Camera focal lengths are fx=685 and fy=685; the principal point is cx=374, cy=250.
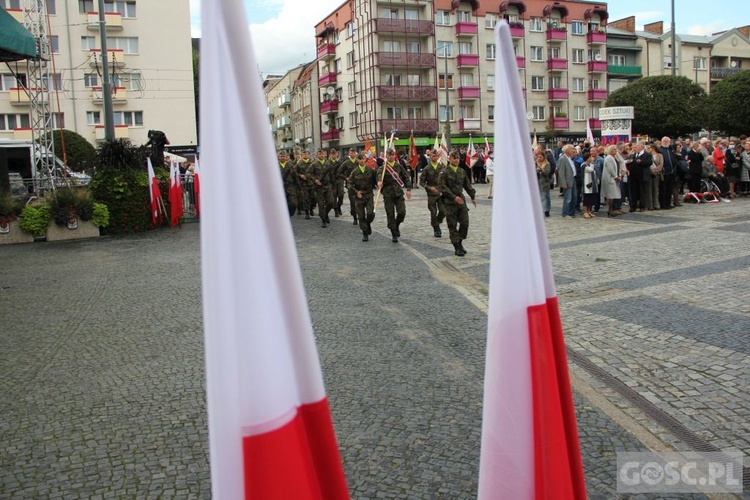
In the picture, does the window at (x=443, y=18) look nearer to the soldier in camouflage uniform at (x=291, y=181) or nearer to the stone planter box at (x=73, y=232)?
the soldier in camouflage uniform at (x=291, y=181)

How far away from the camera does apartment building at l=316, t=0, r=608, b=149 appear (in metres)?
61.9

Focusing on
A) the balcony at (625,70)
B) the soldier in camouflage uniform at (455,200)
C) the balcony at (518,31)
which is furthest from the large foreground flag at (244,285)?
the balcony at (625,70)

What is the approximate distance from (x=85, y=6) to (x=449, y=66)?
31804 millimetres

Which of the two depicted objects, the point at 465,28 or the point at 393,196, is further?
the point at 465,28

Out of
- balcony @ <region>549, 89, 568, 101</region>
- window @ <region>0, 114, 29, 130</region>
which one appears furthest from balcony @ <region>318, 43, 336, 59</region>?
window @ <region>0, 114, 29, 130</region>

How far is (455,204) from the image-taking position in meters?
12.6

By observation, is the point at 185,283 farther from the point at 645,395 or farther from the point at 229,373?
the point at 229,373

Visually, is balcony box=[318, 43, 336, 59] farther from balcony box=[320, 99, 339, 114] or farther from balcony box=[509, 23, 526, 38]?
balcony box=[509, 23, 526, 38]

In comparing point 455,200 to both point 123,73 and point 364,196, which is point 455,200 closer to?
point 364,196

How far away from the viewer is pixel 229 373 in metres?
1.53

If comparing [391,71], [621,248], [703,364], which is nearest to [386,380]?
[703,364]

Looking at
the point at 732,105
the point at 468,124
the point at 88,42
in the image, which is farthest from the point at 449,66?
the point at 88,42

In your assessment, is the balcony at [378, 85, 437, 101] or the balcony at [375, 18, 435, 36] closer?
the balcony at [375, 18, 435, 36]

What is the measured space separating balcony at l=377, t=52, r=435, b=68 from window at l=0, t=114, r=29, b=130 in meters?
29.1
